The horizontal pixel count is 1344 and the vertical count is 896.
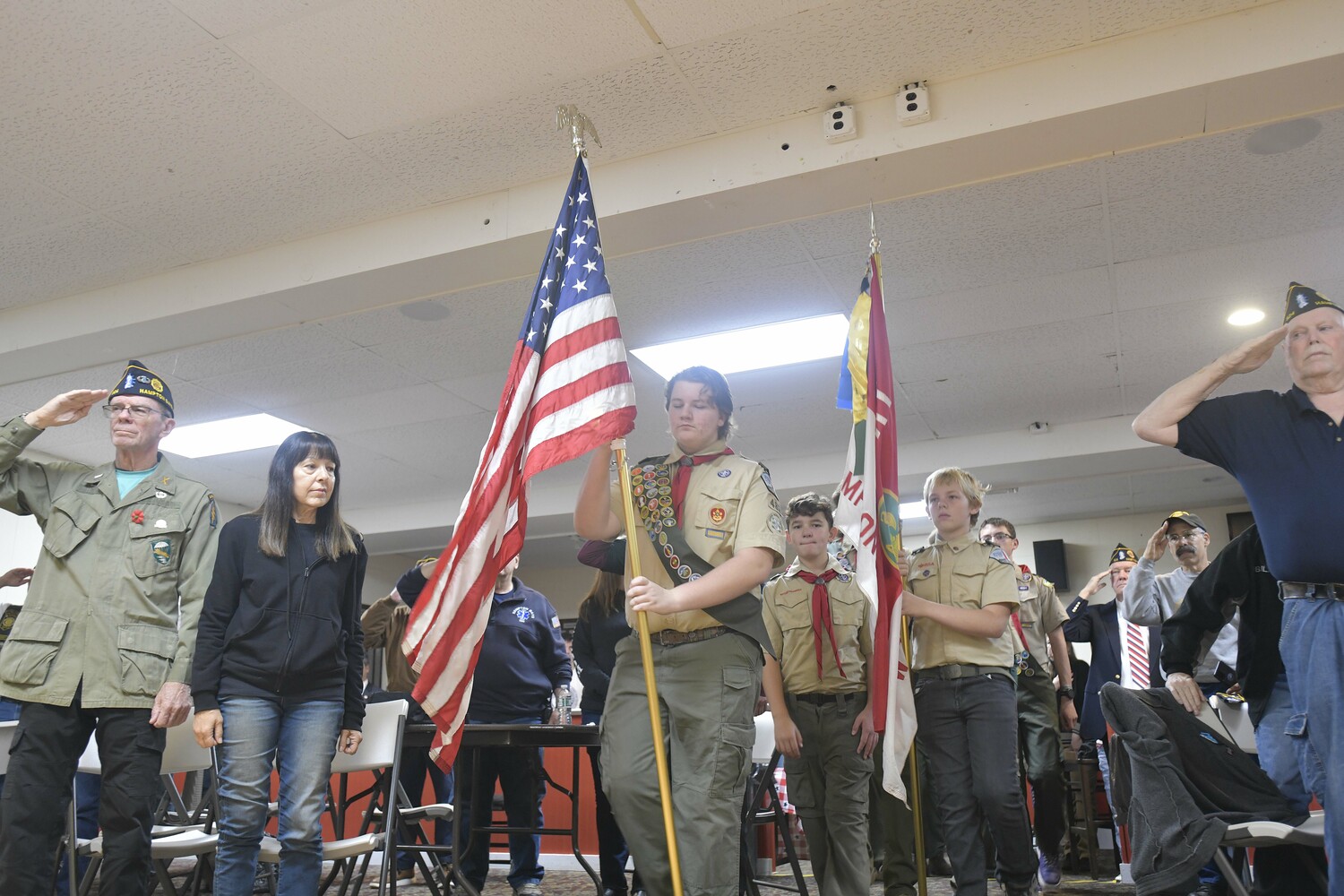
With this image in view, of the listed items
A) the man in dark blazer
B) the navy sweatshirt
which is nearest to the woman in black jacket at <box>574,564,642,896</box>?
the navy sweatshirt

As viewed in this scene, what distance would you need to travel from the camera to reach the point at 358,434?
25.3 ft

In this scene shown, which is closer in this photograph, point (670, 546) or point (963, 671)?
point (670, 546)

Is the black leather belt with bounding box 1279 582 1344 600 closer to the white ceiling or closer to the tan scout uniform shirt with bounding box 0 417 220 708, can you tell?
the white ceiling

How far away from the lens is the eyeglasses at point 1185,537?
434 cm

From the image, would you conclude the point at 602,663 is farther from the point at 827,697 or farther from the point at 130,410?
the point at 130,410

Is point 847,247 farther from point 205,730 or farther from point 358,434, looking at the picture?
point 358,434

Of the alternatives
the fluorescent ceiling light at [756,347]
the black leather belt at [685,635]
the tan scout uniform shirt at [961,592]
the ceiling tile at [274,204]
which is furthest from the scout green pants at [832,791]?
the fluorescent ceiling light at [756,347]

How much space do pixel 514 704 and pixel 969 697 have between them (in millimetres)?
1924

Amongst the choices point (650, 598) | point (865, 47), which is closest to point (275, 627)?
point (650, 598)

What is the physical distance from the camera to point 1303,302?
245cm

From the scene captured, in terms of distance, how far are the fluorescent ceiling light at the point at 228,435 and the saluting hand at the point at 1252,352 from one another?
20.6 feet

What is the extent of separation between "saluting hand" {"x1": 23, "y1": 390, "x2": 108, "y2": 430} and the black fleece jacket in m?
0.57

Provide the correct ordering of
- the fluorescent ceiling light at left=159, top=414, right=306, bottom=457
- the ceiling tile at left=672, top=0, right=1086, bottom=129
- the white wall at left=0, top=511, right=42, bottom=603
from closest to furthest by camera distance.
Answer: the ceiling tile at left=672, top=0, right=1086, bottom=129, the fluorescent ceiling light at left=159, top=414, right=306, bottom=457, the white wall at left=0, top=511, right=42, bottom=603

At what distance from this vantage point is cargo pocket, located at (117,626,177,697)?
2.68 meters
